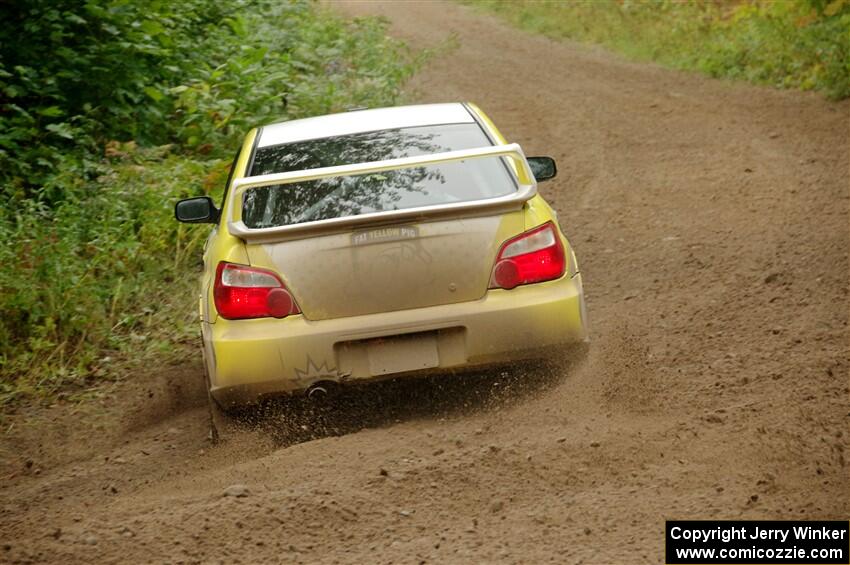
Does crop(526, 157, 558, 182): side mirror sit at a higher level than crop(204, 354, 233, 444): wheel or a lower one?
higher

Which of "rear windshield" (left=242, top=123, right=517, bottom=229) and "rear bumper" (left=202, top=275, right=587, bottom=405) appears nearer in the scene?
"rear bumper" (left=202, top=275, right=587, bottom=405)

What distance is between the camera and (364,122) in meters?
6.60

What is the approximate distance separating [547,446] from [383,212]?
129 cm

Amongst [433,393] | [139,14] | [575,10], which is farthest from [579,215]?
[575,10]

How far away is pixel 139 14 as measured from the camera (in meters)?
10.9

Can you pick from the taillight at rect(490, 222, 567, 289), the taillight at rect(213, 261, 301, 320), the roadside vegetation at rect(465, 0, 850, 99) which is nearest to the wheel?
the taillight at rect(213, 261, 301, 320)

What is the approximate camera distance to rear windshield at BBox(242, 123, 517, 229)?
559 cm

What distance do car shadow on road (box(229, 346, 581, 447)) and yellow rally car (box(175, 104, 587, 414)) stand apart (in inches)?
10.9

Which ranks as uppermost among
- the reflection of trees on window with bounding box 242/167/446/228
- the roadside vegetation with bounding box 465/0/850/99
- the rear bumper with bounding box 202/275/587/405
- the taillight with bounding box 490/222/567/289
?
the reflection of trees on window with bounding box 242/167/446/228

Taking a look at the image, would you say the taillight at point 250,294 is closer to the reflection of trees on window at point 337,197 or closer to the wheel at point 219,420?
the reflection of trees on window at point 337,197

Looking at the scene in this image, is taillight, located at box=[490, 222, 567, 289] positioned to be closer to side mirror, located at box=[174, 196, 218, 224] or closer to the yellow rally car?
the yellow rally car

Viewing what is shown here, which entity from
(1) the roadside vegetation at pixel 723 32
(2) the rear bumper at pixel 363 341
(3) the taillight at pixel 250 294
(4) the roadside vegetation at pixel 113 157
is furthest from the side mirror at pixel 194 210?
(1) the roadside vegetation at pixel 723 32

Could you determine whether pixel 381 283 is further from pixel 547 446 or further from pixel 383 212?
pixel 547 446

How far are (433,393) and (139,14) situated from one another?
641 cm
